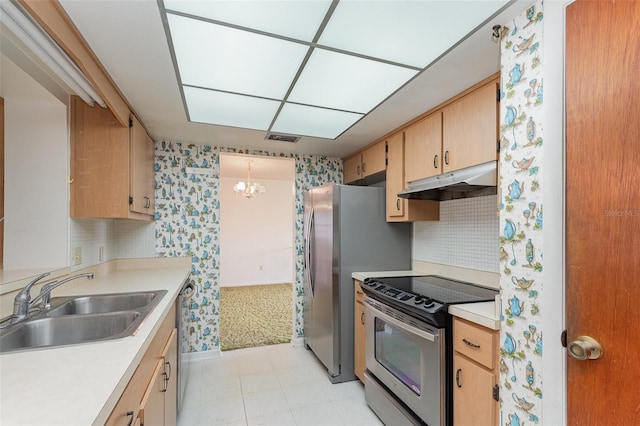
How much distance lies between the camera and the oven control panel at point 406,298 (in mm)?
1573

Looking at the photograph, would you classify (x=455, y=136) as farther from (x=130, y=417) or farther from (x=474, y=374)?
(x=130, y=417)

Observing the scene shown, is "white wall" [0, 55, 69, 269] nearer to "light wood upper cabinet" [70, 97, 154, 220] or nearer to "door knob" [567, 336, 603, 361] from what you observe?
"light wood upper cabinet" [70, 97, 154, 220]

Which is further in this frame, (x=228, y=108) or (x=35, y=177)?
(x=228, y=108)

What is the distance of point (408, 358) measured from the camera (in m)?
1.79

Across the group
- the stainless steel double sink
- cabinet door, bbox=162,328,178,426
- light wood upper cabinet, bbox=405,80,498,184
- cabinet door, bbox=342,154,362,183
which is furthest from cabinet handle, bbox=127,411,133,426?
cabinet door, bbox=342,154,362,183

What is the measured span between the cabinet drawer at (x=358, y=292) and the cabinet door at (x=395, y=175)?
2.03 ft

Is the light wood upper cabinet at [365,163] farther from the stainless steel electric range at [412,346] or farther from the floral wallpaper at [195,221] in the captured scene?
the floral wallpaper at [195,221]

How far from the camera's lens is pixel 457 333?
153 cm

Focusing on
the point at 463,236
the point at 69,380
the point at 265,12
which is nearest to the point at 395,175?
the point at 463,236

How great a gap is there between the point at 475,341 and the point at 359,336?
3.92ft

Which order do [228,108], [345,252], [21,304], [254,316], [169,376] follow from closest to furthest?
[21,304]
[169,376]
[228,108]
[345,252]
[254,316]

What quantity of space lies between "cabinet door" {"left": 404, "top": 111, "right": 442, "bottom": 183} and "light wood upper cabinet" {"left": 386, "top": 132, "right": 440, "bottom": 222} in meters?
0.06

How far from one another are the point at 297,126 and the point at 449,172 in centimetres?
121

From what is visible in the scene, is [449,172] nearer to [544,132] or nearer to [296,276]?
[544,132]
